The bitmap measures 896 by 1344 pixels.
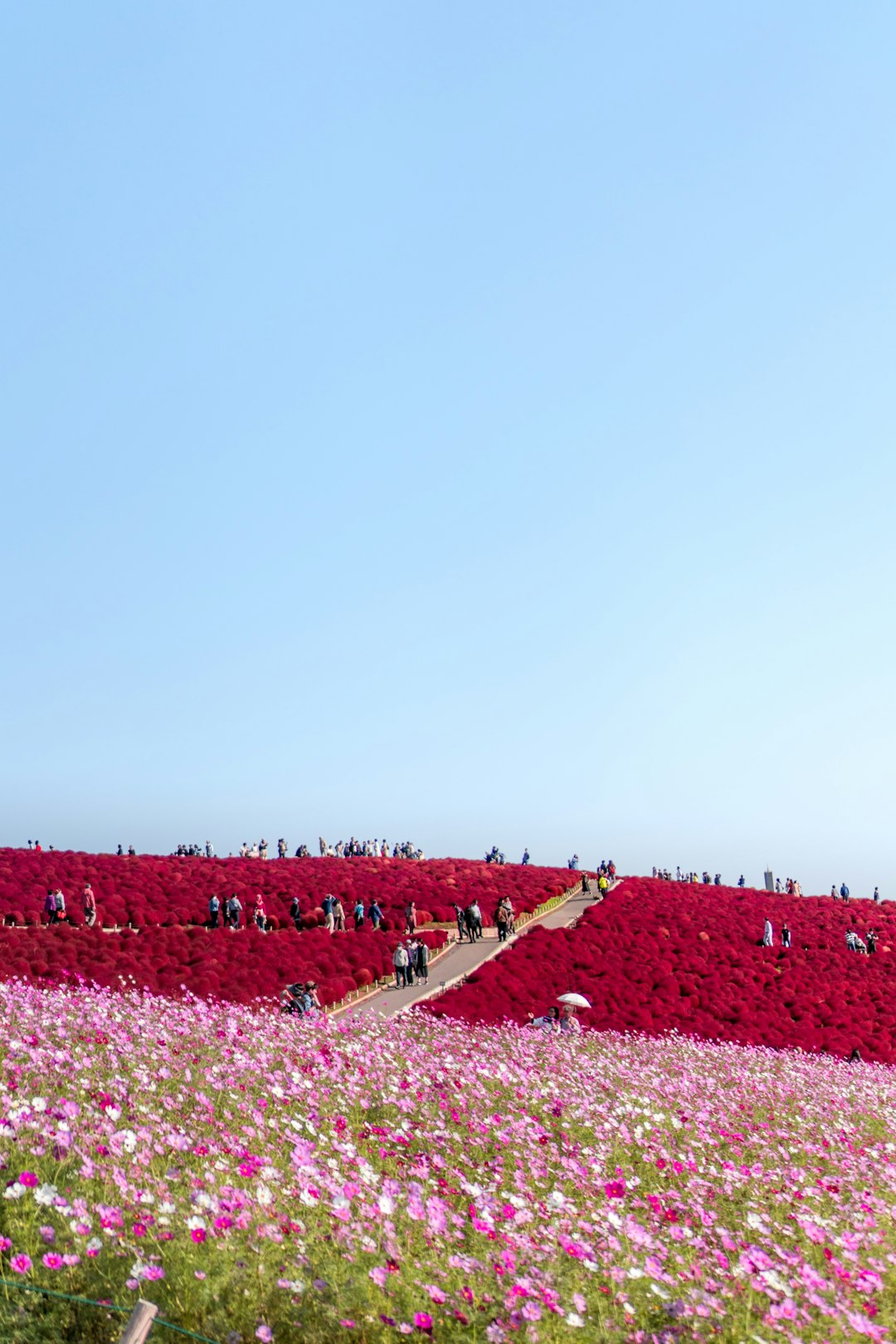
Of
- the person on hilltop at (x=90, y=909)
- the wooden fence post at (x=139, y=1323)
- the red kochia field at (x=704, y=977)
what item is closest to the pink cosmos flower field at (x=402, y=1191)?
the wooden fence post at (x=139, y=1323)

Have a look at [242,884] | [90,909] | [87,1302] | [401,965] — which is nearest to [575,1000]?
[401,965]

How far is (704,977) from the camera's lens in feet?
94.4

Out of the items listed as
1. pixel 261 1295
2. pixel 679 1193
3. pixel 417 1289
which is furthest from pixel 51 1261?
pixel 679 1193

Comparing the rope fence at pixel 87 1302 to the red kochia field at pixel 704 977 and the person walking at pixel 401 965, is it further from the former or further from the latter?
the person walking at pixel 401 965

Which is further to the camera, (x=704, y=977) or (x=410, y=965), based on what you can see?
(x=704, y=977)

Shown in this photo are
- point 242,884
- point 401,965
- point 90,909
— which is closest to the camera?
point 401,965

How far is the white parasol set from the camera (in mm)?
21578

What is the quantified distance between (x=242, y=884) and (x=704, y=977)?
667 inches

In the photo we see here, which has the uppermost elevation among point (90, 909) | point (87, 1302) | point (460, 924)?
point (87, 1302)

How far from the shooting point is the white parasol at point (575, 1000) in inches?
850

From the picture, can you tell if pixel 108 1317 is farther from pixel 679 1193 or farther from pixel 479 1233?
pixel 679 1193

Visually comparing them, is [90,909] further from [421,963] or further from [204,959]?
[421,963]

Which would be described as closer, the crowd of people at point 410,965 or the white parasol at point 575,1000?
the white parasol at point 575,1000

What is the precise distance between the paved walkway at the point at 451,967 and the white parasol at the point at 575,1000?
3.46 metres
